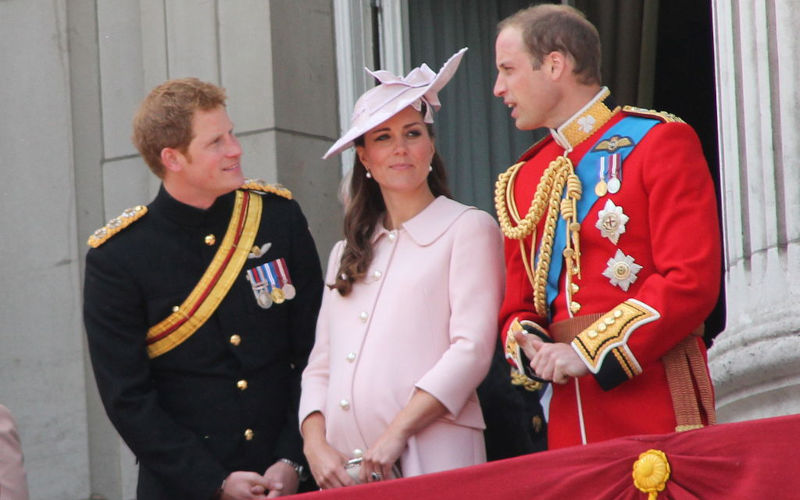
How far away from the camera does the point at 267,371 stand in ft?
16.7

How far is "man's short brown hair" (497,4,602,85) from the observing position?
14.8 ft

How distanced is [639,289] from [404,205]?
0.91 meters

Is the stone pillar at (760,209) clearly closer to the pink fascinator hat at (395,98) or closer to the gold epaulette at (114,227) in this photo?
the pink fascinator hat at (395,98)

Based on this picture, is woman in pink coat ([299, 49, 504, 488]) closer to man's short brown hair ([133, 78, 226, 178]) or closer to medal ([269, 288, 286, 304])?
medal ([269, 288, 286, 304])

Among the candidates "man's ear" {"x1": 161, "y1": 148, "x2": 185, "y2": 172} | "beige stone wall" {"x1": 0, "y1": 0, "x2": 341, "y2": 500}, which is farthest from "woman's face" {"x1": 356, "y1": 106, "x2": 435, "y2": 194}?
"beige stone wall" {"x1": 0, "y1": 0, "x2": 341, "y2": 500}

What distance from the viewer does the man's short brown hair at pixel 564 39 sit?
450 centimetres

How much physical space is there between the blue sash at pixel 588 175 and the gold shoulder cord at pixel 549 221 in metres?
0.01

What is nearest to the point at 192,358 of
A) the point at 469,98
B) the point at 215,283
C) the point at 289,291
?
the point at 215,283

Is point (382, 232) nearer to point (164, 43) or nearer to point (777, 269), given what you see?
point (777, 269)

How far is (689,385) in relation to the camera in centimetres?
420

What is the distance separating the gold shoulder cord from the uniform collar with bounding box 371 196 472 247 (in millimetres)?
273

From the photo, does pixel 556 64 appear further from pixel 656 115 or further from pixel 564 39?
pixel 656 115

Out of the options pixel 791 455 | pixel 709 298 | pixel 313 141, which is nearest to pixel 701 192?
pixel 709 298

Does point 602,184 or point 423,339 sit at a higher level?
point 602,184
